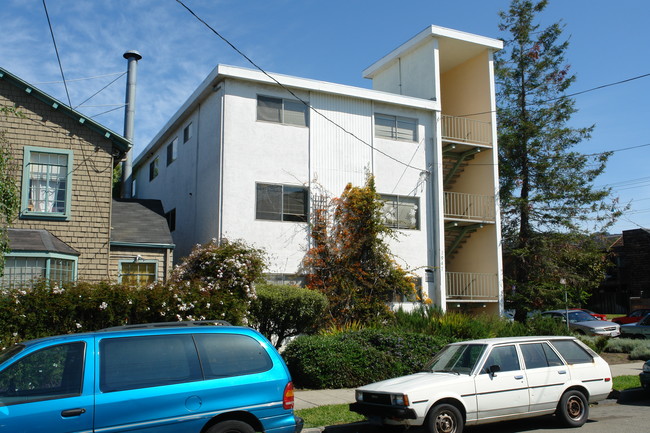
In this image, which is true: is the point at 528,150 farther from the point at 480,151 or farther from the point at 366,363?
the point at 366,363

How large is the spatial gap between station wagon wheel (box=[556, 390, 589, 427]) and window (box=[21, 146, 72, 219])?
41.2ft

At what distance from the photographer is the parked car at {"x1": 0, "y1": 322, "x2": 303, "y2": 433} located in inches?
236

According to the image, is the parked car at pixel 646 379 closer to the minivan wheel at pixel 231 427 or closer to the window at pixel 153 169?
the minivan wheel at pixel 231 427

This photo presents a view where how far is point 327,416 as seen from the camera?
390 inches

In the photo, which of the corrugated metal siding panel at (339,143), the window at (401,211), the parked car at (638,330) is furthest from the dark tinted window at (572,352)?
the parked car at (638,330)

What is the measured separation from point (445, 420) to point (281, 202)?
10810 millimetres

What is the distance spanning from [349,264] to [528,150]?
1010 centimetres

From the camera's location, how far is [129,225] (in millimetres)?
17812

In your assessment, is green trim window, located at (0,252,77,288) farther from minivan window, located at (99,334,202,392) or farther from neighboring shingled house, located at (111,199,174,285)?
minivan window, located at (99,334,202,392)

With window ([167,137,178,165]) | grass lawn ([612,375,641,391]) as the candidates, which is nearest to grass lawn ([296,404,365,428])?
grass lawn ([612,375,641,391])

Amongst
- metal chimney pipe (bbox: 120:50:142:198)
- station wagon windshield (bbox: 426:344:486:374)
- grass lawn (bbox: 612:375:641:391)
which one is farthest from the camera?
metal chimney pipe (bbox: 120:50:142:198)

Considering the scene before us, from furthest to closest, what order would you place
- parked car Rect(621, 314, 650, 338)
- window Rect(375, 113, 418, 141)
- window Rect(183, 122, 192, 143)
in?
parked car Rect(621, 314, 650, 338), window Rect(183, 122, 192, 143), window Rect(375, 113, 418, 141)

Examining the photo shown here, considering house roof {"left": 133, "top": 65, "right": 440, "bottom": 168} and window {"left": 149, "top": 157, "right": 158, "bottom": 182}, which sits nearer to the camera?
house roof {"left": 133, "top": 65, "right": 440, "bottom": 168}

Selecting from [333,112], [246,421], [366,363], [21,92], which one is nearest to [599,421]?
[366,363]
